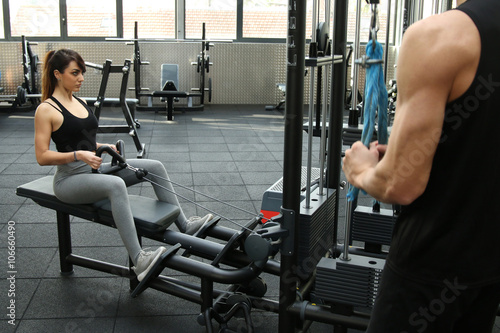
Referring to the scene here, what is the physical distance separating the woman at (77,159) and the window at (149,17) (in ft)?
19.3

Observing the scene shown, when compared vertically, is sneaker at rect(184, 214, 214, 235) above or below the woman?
below

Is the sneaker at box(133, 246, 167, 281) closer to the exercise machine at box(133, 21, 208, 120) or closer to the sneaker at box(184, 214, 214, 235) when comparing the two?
the sneaker at box(184, 214, 214, 235)

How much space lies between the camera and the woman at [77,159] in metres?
2.17

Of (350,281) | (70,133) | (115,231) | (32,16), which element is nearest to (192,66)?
(32,16)

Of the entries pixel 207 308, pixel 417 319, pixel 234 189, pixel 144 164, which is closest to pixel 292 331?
pixel 207 308

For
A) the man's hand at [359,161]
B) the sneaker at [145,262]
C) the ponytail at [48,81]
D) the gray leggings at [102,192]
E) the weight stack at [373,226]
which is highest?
the ponytail at [48,81]

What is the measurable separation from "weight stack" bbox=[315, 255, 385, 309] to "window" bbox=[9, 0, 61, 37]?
289 inches

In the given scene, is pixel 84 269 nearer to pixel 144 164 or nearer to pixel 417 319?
pixel 144 164

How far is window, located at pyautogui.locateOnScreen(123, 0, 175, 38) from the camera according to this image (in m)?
8.02

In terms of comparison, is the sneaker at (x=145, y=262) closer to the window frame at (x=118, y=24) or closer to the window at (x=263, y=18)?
the window frame at (x=118, y=24)

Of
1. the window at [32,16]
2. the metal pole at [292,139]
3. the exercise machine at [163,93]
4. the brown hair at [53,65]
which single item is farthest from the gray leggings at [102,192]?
the window at [32,16]

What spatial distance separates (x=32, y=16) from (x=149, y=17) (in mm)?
1714

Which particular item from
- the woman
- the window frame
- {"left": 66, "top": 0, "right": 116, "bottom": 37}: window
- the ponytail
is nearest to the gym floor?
the woman

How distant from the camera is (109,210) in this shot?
220 centimetres
